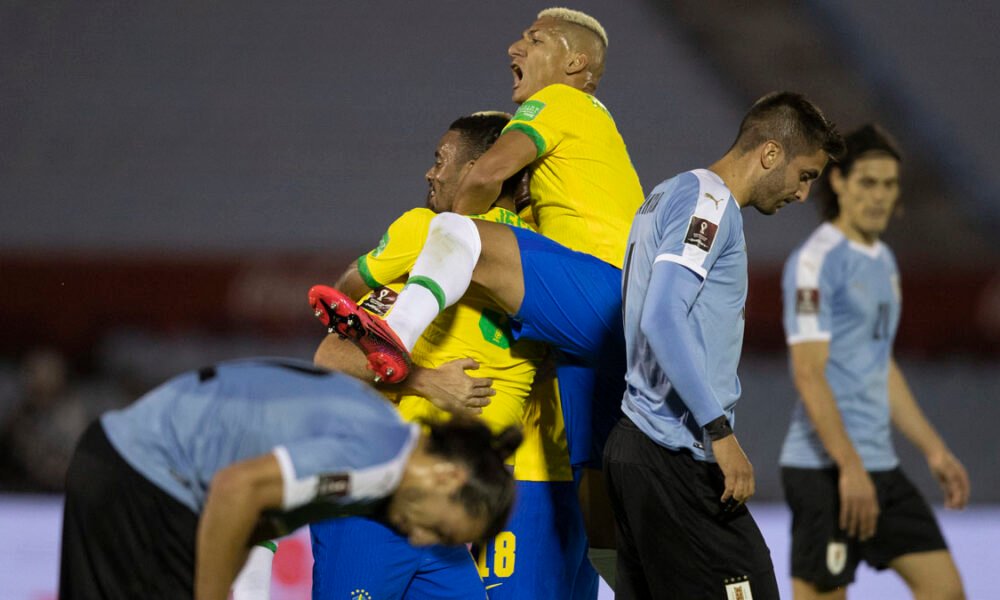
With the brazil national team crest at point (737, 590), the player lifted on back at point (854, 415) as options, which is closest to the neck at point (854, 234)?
the player lifted on back at point (854, 415)

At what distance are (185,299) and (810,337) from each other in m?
7.09

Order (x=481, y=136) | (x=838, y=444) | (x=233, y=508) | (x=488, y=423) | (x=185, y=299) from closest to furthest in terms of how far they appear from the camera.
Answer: (x=233, y=508) → (x=488, y=423) → (x=481, y=136) → (x=838, y=444) → (x=185, y=299)

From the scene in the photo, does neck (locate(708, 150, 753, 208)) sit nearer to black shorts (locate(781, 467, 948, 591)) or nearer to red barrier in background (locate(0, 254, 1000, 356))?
black shorts (locate(781, 467, 948, 591))

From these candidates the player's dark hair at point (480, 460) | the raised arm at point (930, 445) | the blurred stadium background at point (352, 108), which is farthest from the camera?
the blurred stadium background at point (352, 108)

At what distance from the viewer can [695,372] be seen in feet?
10.9

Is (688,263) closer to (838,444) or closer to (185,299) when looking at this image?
(838,444)

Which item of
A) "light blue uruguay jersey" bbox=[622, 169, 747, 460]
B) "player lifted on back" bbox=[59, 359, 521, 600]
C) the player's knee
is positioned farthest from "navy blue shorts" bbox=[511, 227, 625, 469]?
the player's knee

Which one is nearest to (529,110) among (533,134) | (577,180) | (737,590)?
(533,134)

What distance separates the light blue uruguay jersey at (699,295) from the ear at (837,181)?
2260 mm

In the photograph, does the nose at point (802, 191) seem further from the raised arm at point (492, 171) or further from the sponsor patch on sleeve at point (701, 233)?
the raised arm at point (492, 171)

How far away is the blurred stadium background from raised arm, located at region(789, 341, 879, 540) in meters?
6.12

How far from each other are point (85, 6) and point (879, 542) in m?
10.7

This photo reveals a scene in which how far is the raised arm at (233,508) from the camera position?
2488 millimetres

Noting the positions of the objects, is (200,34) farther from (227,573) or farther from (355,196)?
(227,573)
